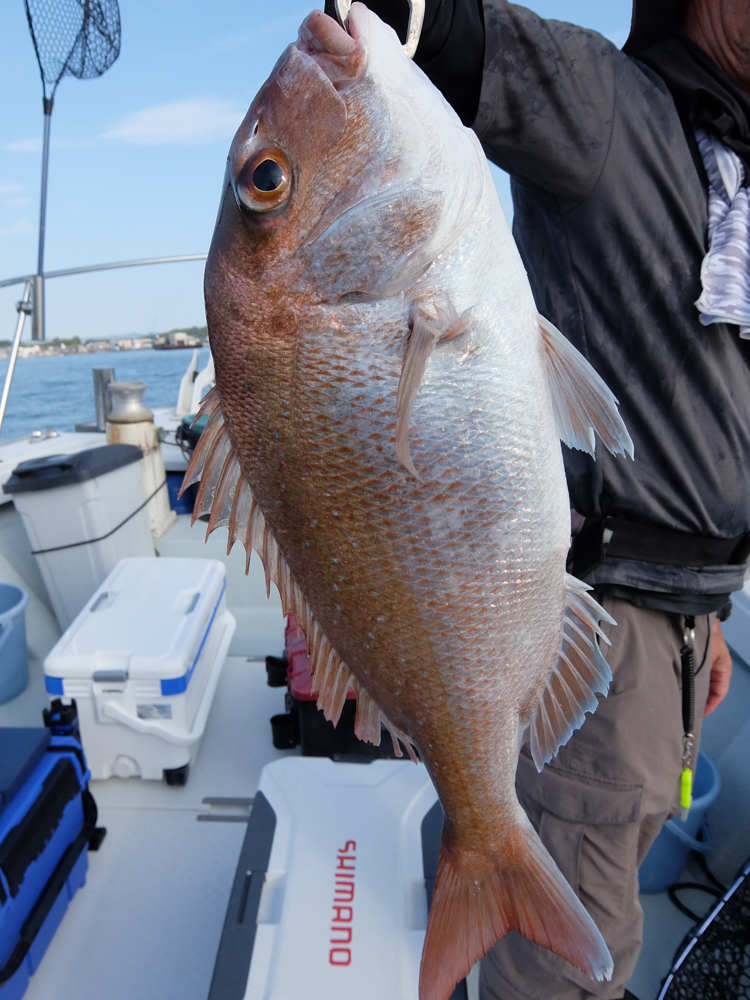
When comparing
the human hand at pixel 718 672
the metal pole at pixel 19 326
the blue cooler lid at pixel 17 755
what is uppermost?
the metal pole at pixel 19 326

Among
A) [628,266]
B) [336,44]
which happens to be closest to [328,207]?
[336,44]

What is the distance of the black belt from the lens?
147cm

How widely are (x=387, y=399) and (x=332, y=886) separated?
136 centimetres

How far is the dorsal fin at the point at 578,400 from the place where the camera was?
92 centimetres

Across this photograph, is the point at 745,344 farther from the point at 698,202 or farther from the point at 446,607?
the point at 446,607

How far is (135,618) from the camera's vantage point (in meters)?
2.78

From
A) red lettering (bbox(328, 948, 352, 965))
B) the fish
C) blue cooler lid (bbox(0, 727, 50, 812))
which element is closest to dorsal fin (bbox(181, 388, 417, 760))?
the fish

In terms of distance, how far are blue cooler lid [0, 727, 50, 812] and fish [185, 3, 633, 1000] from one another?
4.44 feet

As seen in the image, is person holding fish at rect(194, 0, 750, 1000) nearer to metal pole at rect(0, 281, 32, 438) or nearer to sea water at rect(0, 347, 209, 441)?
metal pole at rect(0, 281, 32, 438)

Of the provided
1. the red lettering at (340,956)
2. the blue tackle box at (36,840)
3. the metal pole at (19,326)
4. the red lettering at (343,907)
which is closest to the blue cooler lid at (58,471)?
the metal pole at (19,326)

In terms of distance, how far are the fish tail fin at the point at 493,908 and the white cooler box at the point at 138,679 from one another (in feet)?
5.35

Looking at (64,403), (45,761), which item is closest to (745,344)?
(45,761)

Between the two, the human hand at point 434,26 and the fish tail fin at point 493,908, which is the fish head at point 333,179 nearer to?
the human hand at point 434,26

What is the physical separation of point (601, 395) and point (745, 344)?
0.71 meters
